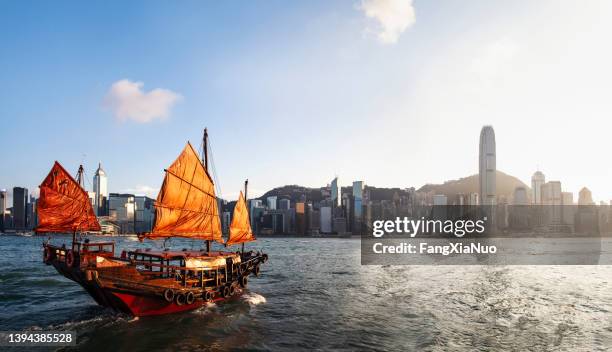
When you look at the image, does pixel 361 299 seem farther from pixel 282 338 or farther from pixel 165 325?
pixel 165 325

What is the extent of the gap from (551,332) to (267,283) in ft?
89.2

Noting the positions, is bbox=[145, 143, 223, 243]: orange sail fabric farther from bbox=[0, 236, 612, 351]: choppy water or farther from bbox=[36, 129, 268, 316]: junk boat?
bbox=[0, 236, 612, 351]: choppy water

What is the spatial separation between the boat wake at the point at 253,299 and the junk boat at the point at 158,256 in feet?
3.32

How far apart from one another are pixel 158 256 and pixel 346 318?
13.3m

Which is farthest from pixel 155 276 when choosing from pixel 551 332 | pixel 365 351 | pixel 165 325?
pixel 551 332

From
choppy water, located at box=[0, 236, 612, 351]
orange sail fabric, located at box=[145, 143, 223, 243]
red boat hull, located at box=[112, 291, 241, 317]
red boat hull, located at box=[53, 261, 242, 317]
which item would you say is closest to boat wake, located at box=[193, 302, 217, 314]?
choppy water, located at box=[0, 236, 612, 351]

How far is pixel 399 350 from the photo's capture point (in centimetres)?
2078

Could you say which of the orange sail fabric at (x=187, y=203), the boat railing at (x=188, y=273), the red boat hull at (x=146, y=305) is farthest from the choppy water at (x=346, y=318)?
the orange sail fabric at (x=187, y=203)

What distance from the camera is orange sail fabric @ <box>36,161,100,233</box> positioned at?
27.5 metres

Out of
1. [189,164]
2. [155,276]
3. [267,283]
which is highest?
[189,164]

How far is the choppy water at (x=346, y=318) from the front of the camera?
2183 centimetres

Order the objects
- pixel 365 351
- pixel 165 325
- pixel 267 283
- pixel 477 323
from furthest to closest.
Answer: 1. pixel 267 283
2. pixel 477 323
3. pixel 165 325
4. pixel 365 351

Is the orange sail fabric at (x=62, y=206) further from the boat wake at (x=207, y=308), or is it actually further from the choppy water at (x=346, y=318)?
the boat wake at (x=207, y=308)

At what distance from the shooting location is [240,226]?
3984cm
